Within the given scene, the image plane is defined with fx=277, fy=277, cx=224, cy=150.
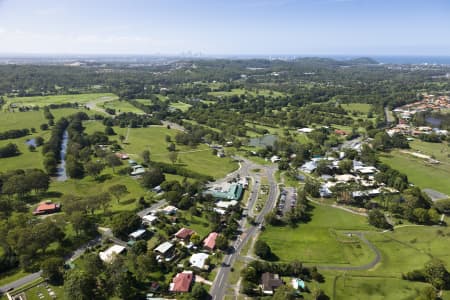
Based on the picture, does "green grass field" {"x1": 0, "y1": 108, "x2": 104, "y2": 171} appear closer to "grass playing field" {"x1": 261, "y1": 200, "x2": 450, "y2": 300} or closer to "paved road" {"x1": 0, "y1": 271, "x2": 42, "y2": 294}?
"paved road" {"x1": 0, "y1": 271, "x2": 42, "y2": 294}

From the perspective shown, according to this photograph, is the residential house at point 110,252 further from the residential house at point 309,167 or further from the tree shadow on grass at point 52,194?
the residential house at point 309,167

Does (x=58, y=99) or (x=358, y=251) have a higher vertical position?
(x=58, y=99)

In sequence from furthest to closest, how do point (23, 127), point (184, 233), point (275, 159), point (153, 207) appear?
point (23, 127)
point (275, 159)
point (153, 207)
point (184, 233)

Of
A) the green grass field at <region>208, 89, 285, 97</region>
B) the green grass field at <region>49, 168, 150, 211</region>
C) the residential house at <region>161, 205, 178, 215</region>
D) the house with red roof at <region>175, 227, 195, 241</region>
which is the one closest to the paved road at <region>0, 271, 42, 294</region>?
the green grass field at <region>49, 168, 150, 211</region>

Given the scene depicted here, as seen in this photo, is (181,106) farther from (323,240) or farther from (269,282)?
(269,282)

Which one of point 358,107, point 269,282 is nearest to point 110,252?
point 269,282

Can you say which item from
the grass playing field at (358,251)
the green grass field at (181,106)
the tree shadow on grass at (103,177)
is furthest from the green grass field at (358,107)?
the tree shadow on grass at (103,177)
